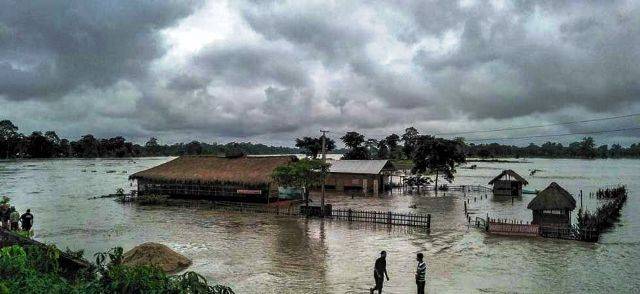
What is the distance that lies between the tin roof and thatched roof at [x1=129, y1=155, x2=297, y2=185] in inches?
577

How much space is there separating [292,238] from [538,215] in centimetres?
1533

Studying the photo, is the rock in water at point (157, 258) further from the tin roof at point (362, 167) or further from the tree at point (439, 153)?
the tree at point (439, 153)

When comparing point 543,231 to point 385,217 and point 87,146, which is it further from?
point 87,146

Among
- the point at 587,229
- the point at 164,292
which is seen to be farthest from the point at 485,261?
the point at 164,292

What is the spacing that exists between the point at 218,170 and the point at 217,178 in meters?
1.76

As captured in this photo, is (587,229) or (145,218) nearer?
(587,229)

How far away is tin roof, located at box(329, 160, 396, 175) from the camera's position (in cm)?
5488

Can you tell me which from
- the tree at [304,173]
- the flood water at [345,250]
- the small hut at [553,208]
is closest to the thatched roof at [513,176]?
the flood water at [345,250]

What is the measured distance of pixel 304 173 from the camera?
33719mm

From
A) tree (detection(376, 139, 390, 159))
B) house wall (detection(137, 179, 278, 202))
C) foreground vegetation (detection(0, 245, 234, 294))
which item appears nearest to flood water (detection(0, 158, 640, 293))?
Answer: house wall (detection(137, 179, 278, 202))

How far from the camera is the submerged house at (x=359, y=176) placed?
5491 cm

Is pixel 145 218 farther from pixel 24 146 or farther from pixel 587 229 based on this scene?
pixel 24 146

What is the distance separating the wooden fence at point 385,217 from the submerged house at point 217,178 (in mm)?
8588

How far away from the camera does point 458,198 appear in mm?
51906
